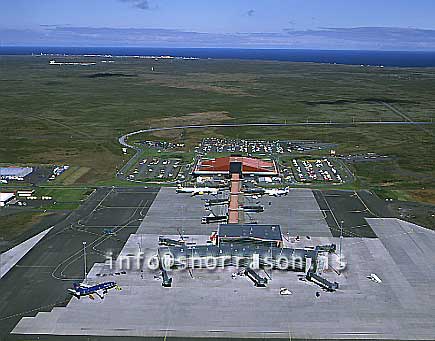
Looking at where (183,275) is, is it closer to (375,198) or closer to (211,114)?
(375,198)

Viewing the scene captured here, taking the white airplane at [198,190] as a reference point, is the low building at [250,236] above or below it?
above

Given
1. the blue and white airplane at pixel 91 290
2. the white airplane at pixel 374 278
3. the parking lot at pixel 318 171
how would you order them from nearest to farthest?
Answer: 1. the blue and white airplane at pixel 91 290
2. the white airplane at pixel 374 278
3. the parking lot at pixel 318 171

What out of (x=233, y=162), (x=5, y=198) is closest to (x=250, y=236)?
(x=233, y=162)

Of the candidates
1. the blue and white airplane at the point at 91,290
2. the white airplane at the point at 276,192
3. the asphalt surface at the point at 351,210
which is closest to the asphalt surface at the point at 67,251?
the blue and white airplane at the point at 91,290

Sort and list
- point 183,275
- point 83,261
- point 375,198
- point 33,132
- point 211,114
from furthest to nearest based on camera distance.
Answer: point 211,114 < point 33,132 < point 375,198 < point 83,261 < point 183,275

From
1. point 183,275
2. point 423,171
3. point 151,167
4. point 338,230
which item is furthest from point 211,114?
point 183,275

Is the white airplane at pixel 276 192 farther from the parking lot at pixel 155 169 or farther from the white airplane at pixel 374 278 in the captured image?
the white airplane at pixel 374 278
